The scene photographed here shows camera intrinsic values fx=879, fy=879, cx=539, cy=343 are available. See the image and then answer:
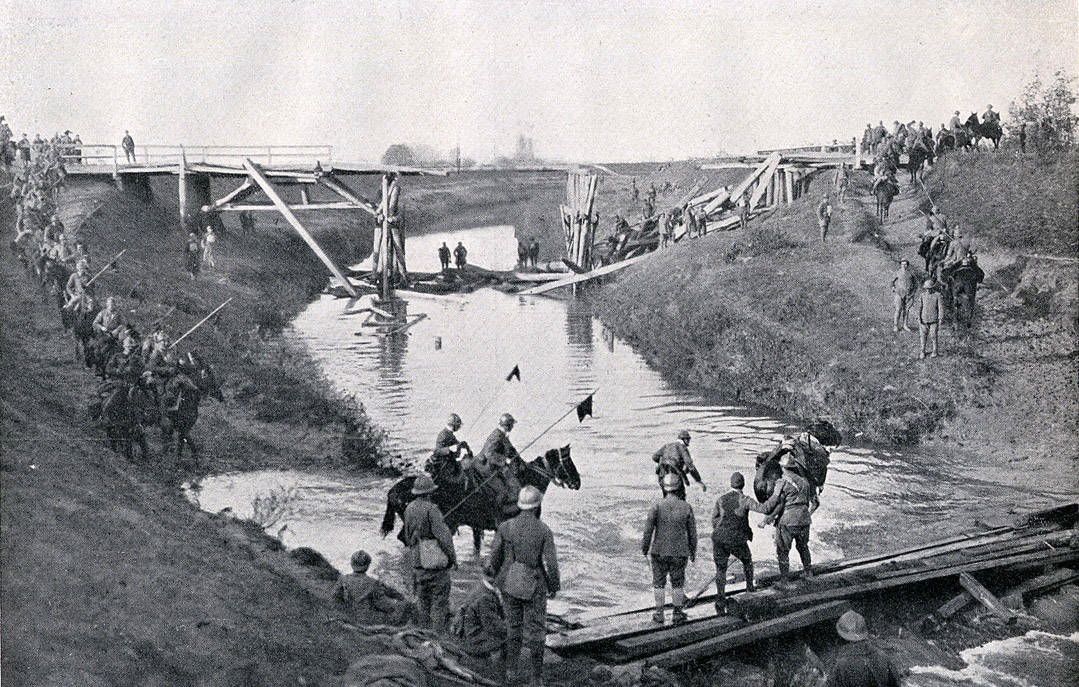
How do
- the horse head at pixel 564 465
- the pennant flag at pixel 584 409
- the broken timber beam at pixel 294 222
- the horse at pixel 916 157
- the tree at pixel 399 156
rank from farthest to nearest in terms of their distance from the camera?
the horse at pixel 916 157 → the tree at pixel 399 156 → the pennant flag at pixel 584 409 → the broken timber beam at pixel 294 222 → the horse head at pixel 564 465

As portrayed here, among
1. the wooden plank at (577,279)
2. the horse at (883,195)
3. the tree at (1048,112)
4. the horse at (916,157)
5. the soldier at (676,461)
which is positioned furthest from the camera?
the horse at (883,195)

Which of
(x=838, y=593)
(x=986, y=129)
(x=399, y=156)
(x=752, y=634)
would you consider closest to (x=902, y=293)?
(x=986, y=129)

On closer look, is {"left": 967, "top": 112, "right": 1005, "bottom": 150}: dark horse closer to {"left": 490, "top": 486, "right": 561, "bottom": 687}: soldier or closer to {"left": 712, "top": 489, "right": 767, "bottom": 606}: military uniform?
{"left": 712, "top": 489, "right": 767, "bottom": 606}: military uniform

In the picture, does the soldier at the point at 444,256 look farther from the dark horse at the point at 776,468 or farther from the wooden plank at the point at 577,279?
the dark horse at the point at 776,468

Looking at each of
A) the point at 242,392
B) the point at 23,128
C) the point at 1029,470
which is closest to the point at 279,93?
the point at 23,128

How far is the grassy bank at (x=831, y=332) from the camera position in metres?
10.7

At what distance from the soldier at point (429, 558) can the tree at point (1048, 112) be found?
27.5ft

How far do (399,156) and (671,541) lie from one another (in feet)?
17.5

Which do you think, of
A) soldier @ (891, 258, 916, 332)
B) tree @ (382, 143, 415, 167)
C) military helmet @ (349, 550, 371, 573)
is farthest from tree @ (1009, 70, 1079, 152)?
military helmet @ (349, 550, 371, 573)

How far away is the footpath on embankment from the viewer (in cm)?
1038

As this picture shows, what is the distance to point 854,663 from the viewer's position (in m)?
5.32

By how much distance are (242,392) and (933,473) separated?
25.3 ft

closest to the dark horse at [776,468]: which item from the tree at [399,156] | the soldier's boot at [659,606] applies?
the soldier's boot at [659,606]

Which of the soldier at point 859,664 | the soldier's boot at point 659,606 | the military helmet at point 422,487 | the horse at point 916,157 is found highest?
the horse at point 916,157
